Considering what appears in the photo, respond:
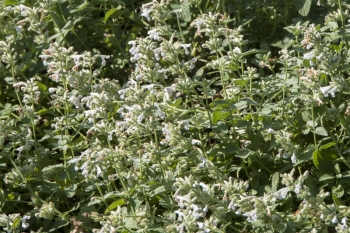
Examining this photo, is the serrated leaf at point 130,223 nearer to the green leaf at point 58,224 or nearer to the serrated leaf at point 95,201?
the serrated leaf at point 95,201

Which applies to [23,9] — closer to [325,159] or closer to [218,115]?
[218,115]

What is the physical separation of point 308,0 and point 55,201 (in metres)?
1.95

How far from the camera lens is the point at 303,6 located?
4406 millimetres

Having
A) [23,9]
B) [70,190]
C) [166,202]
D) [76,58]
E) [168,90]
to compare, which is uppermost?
[23,9]

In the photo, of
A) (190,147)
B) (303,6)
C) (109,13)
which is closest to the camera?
(190,147)

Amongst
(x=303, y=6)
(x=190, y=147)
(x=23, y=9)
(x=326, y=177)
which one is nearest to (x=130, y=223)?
(x=190, y=147)

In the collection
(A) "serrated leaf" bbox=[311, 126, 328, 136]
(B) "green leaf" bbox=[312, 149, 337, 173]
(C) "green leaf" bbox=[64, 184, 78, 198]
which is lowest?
(C) "green leaf" bbox=[64, 184, 78, 198]

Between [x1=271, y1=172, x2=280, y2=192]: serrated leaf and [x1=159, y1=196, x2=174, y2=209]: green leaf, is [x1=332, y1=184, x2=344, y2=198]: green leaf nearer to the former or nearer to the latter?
[x1=271, y1=172, x2=280, y2=192]: serrated leaf

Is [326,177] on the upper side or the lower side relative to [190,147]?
lower

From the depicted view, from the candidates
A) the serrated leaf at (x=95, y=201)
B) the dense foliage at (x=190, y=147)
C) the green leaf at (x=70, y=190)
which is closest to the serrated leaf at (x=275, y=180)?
the dense foliage at (x=190, y=147)

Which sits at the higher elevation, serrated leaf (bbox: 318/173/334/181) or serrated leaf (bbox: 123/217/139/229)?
serrated leaf (bbox: 318/173/334/181)

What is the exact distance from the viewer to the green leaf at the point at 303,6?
4.36 metres

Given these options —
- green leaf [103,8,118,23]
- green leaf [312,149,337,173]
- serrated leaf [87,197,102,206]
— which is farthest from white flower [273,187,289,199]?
green leaf [103,8,118,23]

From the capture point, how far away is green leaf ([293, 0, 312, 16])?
4.36m
